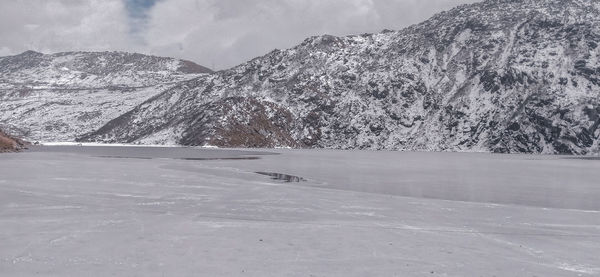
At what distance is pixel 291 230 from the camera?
60.9ft

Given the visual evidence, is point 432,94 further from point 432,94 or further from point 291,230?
point 291,230

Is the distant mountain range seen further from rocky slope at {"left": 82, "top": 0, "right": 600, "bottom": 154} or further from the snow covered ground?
the snow covered ground

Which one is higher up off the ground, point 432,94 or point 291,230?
point 432,94

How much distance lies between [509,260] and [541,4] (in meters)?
186

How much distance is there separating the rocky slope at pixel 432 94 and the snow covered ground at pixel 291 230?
106925 mm

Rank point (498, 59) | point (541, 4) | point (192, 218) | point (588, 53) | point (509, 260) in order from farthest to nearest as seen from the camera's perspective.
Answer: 1. point (541, 4)
2. point (498, 59)
3. point (588, 53)
4. point (192, 218)
5. point (509, 260)

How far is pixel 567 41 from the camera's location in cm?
14988

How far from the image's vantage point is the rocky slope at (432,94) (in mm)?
134125

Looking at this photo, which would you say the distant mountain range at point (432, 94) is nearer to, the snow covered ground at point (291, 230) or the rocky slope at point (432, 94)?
the rocky slope at point (432, 94)

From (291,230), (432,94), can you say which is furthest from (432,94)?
(291,230)

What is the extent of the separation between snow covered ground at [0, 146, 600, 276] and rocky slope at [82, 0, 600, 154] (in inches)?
4210

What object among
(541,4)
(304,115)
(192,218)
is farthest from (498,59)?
(192,218)

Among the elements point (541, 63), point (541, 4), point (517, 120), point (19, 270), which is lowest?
point (19, 270)

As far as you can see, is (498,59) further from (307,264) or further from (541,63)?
(307,264)
